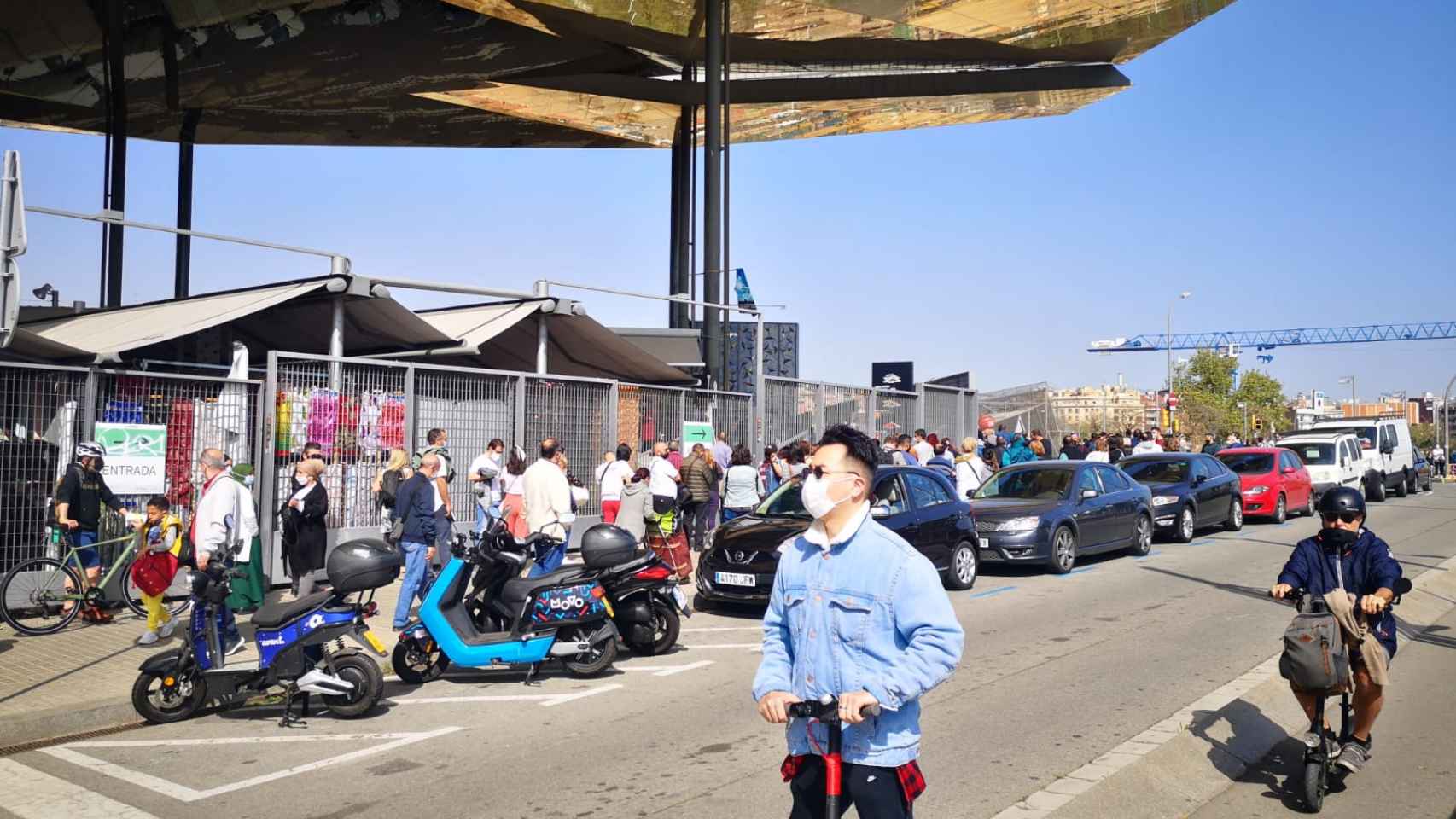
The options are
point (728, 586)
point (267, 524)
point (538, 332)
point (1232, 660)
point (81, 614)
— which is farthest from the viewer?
point (538, 332)

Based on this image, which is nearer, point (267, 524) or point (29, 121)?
point (267, 524)

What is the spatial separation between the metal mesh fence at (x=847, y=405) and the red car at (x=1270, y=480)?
748 centimetres

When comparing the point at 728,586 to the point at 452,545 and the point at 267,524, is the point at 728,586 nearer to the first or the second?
the point at 452,545

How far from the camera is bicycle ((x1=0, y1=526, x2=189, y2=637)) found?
36.4 feet

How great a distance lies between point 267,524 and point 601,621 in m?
5.65

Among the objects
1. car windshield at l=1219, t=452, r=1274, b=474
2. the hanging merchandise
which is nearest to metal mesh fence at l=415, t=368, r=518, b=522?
the hanging merchandise

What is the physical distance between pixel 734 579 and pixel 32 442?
7.08m

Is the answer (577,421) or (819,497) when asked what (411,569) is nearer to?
(577,421)

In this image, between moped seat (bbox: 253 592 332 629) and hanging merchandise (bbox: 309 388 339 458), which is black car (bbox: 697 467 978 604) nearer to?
hanging merchandise (bbox: 309 388 339 458)

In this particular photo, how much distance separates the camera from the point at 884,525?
13109mm

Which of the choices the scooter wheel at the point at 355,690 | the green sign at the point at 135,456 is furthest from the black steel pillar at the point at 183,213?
the scooter wheel at the point at 355,690

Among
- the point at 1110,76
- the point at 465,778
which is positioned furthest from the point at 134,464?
the point at 1110,76

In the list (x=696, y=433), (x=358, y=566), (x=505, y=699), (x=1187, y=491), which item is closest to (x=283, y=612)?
(x=358, y=566)

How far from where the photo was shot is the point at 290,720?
7.97 metres
